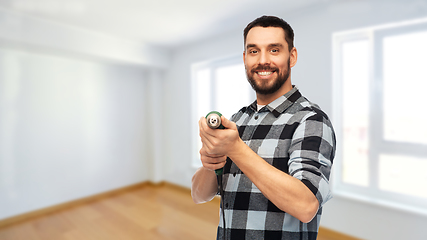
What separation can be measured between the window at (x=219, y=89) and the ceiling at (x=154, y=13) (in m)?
0.57

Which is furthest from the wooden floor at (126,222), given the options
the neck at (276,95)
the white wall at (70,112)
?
the neck at (276,95)

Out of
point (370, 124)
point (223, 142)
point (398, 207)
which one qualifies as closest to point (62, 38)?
point (223, 142)

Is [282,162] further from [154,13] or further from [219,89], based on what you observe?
[219,89]

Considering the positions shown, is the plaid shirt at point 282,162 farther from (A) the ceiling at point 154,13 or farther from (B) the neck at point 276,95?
(A) the ceiling at point 154,13

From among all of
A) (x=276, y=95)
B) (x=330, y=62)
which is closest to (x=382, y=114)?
(x=330, y=62)

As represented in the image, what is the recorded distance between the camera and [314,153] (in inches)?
25.7

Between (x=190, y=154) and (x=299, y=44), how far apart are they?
238 centimetres

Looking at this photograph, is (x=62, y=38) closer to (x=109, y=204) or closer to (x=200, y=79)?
(x=200, y=79)

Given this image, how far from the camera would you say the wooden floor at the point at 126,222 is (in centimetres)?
275

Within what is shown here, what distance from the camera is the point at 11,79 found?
3121mm

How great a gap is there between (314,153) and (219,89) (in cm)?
327

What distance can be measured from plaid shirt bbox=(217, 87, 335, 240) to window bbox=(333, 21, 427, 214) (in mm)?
1984

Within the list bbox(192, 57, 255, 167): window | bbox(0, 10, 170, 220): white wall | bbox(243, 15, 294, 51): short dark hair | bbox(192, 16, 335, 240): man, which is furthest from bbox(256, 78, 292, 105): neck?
bbox(0, 10, 170, 220): white wall

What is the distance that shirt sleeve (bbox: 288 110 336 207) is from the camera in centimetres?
61
